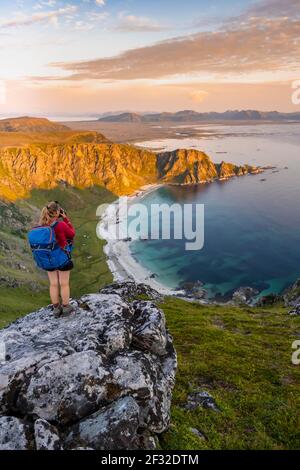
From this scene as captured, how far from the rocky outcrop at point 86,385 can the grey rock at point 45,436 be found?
0.03m

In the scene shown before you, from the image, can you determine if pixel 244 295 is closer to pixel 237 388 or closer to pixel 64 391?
pixel 237 388

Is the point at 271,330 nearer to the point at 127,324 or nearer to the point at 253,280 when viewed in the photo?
the point at 127,324

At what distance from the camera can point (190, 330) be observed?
123ft

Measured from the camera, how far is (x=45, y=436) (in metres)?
12.7

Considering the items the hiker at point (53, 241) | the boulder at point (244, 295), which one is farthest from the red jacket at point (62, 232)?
the boulder at point (244, 295)

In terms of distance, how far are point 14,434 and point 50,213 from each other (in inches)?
362

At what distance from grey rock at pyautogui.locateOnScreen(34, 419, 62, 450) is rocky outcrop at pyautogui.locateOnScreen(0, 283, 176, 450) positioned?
0.10 feet

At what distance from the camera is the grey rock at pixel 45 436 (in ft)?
41.1

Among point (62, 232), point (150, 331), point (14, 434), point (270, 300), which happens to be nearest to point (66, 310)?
point (62, 232)

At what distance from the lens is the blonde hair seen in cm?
1784

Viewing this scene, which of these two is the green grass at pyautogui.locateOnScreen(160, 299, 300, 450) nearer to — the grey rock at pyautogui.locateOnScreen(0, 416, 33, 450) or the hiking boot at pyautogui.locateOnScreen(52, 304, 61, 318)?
the grey rock at pyautogui.locateOnScreen(0, 416, 33, 450)

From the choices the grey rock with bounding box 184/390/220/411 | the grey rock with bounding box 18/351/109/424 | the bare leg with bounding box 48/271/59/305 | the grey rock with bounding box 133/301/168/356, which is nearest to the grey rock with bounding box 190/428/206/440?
the grey rock with bounding box 184/390/220/411
